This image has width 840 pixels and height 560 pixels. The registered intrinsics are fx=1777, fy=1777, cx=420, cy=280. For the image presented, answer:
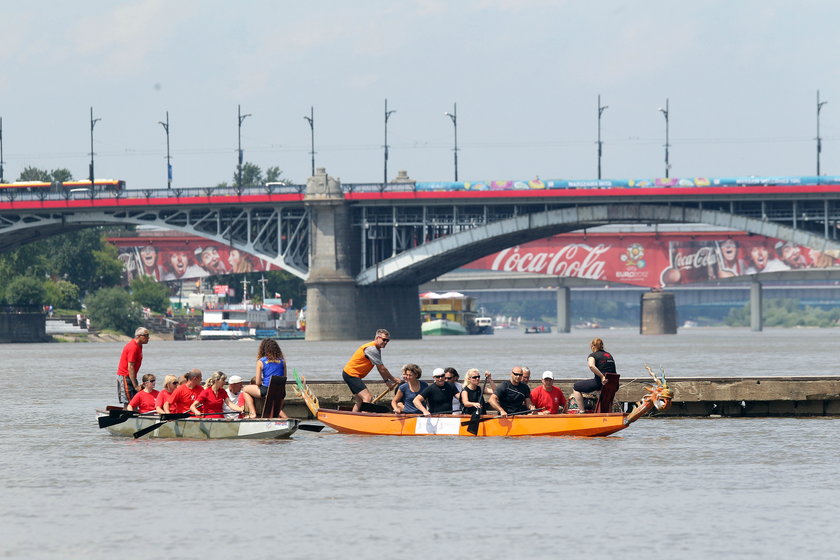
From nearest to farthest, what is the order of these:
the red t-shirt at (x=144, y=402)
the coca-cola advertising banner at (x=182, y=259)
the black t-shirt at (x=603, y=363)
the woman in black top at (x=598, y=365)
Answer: the woman in black top at (x=598, y=365) → the black t-shirt at (x=603, y=363) → the red t-shirt at (x=144, y=402) → the coca-cola advertising banner at (x=182, y=259)

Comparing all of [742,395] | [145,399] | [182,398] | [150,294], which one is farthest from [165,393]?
[150,294]

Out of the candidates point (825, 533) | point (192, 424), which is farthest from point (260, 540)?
point (192, 424)

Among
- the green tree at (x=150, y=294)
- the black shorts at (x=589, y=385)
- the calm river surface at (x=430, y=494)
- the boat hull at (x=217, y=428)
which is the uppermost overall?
the green tree at (x=150, y=294)

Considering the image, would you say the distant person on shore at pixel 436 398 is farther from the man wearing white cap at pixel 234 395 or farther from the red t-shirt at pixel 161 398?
the red t-shirt at pixel 161 398

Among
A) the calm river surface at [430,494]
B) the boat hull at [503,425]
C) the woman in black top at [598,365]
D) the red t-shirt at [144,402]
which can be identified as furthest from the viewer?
the red t-shirt at [144,402]

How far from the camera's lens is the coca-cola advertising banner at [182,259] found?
569 feet

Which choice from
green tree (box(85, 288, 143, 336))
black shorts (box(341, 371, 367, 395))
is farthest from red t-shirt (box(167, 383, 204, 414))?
green tree (box(85, 288, 143, 336))

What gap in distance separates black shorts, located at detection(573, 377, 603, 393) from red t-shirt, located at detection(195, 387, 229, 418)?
7.68 m

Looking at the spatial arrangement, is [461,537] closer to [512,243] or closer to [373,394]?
[373,394]

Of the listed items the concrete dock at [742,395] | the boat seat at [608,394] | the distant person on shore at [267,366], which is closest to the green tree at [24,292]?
the concrete dock at [742,395]

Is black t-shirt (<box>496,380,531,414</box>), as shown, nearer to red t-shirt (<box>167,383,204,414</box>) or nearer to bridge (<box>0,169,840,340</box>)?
red t-shirt (<box>167,383,204,414</box>)

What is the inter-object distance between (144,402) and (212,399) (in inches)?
69.4

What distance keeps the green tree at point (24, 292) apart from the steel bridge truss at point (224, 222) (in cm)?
1027

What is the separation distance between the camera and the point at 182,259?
180 metres
